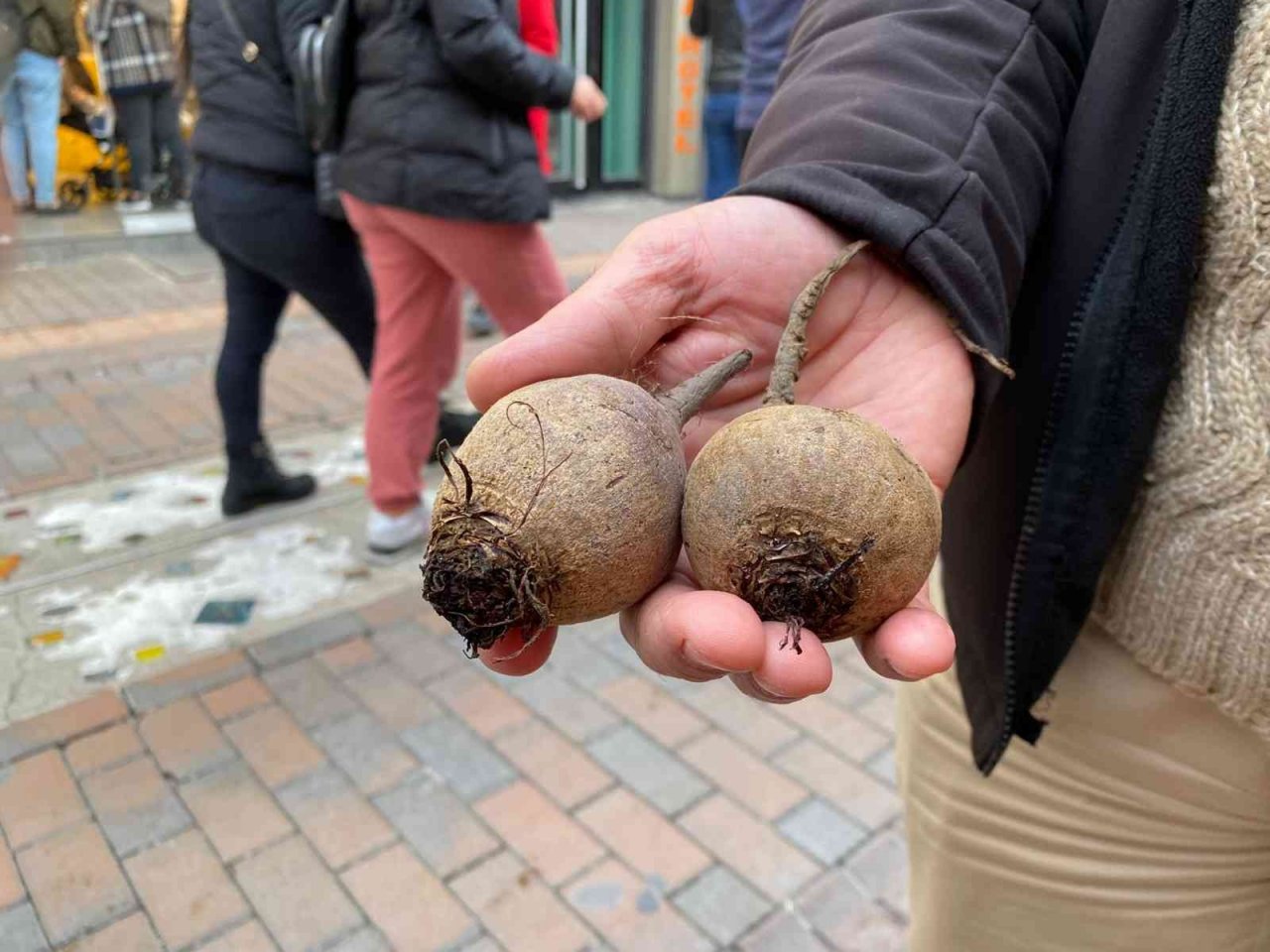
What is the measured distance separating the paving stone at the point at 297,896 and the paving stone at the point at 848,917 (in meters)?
1.29

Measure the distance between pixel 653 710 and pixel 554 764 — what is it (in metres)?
0.46

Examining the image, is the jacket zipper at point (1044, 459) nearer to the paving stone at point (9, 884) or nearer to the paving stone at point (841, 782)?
the paving stone at point (841, 782)

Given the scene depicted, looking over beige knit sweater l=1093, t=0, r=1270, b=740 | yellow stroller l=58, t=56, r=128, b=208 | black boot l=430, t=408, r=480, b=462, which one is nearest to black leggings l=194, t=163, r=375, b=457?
black boot l=430, t=408, r=480, b=462

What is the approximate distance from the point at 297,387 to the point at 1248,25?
6.14 meters

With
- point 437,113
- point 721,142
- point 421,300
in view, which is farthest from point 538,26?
point 721,142

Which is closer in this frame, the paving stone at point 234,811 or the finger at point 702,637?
the finger at point 702,637

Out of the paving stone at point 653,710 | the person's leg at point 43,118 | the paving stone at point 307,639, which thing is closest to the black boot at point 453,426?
the paving stone at point 307,639

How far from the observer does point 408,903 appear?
9.57 feet

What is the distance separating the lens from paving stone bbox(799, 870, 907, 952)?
2883 mm

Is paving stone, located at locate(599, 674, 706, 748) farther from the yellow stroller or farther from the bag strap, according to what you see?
the yellow stroller

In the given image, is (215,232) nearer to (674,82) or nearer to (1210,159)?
(1210,159)

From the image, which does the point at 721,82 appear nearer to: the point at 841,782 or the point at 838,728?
the point at 838,728

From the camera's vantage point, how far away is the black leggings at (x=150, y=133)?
9883 mm

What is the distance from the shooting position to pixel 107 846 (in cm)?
302
